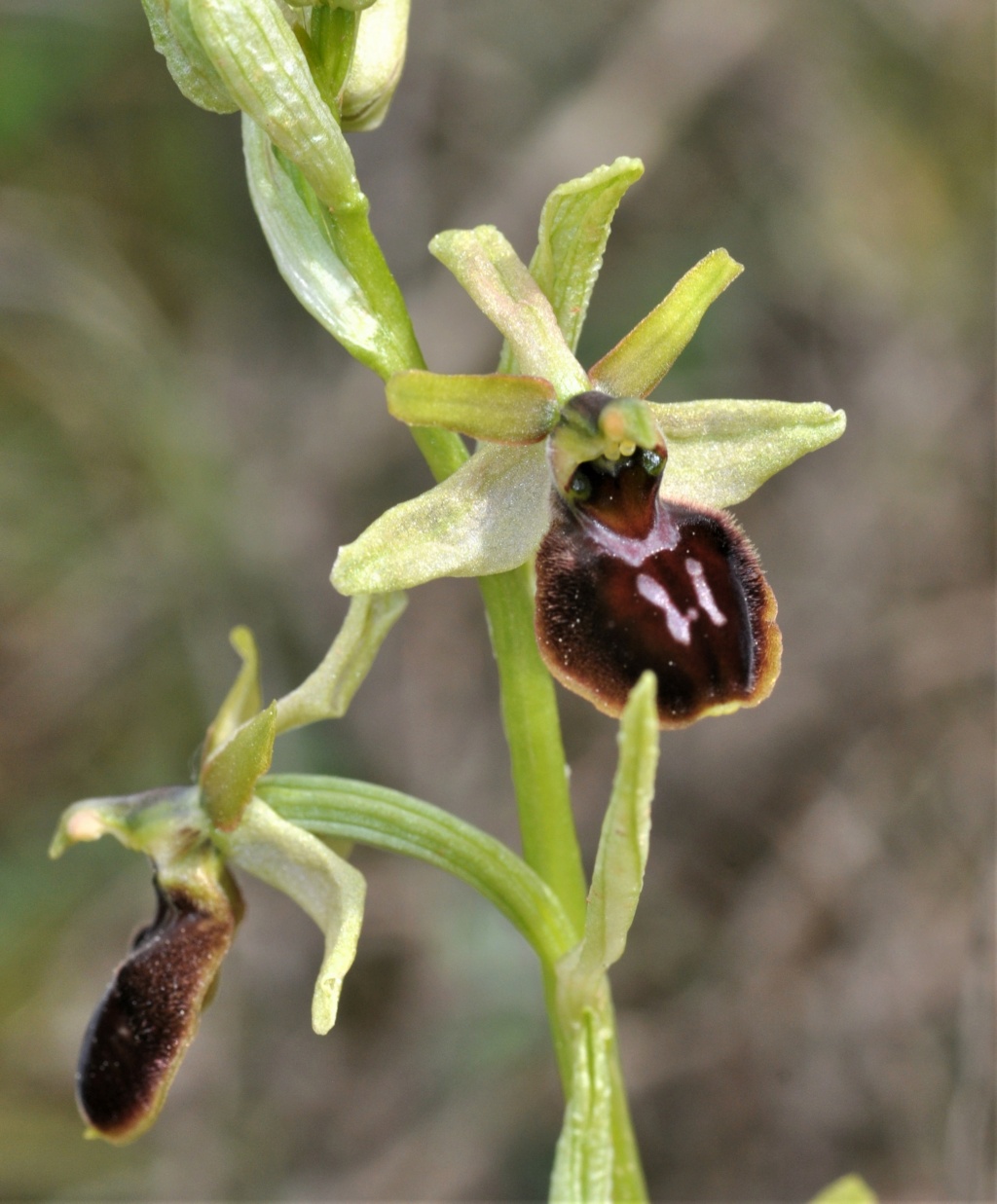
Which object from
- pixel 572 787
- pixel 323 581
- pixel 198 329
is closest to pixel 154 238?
pixel 198 329

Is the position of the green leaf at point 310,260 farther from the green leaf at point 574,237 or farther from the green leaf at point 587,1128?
the green leaf at point 587,1128

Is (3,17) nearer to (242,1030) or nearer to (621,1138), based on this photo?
(242,1030)

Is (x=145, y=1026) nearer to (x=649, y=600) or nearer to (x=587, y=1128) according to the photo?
(x=587, y=1128)

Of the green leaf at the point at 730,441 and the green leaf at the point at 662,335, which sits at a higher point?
the green leaf at the point at 662,335

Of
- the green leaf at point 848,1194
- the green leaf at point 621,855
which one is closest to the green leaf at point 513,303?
the green leaf at point 621,855

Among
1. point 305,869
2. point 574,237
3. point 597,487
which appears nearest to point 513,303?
point 574,237

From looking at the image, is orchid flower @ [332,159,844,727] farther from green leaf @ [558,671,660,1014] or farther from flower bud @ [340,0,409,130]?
flower bud @ [340,0,409,130]

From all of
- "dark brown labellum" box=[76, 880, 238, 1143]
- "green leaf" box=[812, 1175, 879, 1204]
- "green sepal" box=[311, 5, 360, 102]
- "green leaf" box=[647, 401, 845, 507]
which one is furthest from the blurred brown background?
"green sepal" box=[311, 5, 360, 102]

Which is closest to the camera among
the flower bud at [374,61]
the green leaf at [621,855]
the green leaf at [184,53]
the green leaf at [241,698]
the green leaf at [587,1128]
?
the green leaf at [621,855]
